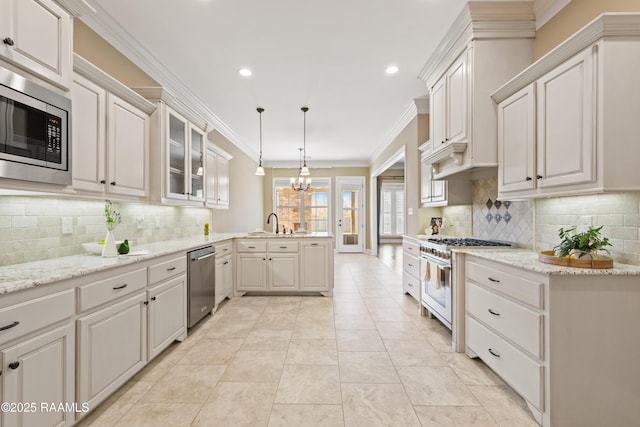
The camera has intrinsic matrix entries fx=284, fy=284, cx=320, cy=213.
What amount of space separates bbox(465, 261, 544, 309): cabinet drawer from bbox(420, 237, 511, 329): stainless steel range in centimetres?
25

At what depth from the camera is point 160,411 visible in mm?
1755

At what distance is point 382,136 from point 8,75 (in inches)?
221

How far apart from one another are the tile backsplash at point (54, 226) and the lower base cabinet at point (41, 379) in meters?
0.75

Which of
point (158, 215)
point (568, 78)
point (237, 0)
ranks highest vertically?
point (237, 0)

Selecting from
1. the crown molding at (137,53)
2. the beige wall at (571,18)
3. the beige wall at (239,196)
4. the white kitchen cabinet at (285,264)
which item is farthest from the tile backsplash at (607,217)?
the beige wall at (239,196)

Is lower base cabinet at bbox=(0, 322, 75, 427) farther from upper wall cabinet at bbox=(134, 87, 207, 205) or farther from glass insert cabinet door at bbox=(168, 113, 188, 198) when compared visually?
glass insert cabinet door at bbox=(168, 113, 188, 198)

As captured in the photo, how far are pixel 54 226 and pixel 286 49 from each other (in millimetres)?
2544

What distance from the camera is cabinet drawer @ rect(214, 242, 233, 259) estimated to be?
364 cm

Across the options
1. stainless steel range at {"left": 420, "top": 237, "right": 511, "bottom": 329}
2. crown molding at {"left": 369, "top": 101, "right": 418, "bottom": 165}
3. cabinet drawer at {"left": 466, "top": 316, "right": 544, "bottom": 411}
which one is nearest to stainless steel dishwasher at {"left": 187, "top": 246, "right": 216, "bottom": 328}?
stainless steel range at {"left": 420, "top": 237, "right": 511, "bottom": 329}

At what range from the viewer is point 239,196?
6.30m

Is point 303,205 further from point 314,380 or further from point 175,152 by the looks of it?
point 314,380

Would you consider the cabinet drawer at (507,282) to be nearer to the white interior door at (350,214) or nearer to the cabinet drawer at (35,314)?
the cabinet drawer at (35,314)

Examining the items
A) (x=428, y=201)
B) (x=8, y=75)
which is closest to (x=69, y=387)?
(x=8, y=75)

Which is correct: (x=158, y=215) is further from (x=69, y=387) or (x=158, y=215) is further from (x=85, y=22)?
(x=69, y=387)
